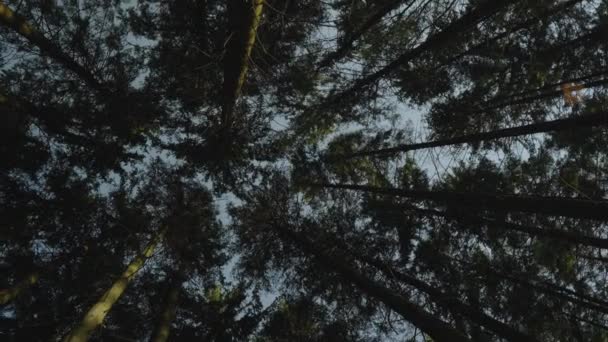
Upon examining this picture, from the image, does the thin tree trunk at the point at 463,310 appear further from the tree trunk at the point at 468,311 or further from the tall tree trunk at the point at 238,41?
the tall tree trunk at the point at 238,41

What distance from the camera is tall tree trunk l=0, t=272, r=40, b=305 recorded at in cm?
689

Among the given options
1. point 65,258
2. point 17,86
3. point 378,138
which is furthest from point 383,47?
point 65,258

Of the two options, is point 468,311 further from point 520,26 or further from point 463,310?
point 520,26

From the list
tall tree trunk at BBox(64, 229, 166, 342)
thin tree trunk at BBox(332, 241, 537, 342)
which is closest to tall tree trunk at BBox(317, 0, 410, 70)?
thin tree trunk at BBox(332, 241, 537, 342)

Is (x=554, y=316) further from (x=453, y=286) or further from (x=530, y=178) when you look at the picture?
(x=530, y=178)

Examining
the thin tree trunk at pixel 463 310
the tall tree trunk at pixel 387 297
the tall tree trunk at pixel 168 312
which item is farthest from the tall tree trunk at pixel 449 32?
the tall tree trunk at pixel 168 312

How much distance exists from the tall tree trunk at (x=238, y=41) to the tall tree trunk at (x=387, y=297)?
416 cm

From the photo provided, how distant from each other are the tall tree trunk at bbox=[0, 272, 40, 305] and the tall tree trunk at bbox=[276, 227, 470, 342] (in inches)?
234

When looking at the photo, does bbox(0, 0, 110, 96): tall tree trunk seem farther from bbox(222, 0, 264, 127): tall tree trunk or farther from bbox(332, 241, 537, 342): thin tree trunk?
bbox(332, 241, 537, 342): thin tree trunk

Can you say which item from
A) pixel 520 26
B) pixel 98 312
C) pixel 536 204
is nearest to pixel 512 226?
pixel 536 204

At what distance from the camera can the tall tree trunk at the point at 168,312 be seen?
750 cm

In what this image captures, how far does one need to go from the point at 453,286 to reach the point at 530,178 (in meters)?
3.15

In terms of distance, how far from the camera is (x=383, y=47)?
6.85m

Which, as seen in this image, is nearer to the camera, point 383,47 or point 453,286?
point 383,47
